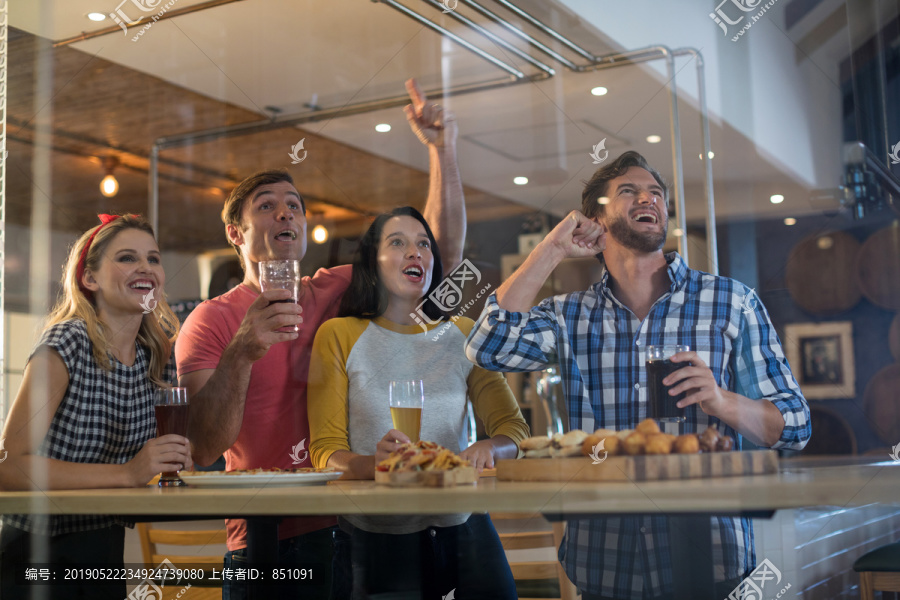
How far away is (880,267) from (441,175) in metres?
1.04

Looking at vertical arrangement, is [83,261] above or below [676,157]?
below

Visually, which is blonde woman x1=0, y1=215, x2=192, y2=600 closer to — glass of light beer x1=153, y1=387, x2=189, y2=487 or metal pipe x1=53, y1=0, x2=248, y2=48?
glass of light beer x1=153, y1=387, x2=189, y2=487

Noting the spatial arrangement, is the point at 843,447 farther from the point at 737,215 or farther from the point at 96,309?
the point at 96,309

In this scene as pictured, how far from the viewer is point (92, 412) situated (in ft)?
5.61

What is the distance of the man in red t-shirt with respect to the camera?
5.88 feet

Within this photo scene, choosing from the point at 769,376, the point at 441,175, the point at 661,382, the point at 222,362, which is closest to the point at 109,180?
the point at 222,362

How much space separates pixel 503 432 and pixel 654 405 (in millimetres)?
408

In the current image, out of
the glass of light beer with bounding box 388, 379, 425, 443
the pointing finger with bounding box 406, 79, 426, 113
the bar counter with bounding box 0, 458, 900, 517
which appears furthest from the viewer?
the pointing finger with bounding box 406, 79, 426, 113

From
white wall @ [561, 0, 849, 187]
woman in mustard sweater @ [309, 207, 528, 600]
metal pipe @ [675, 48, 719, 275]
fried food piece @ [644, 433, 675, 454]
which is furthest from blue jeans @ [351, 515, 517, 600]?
white wall @ [561, 0, 849, 187]

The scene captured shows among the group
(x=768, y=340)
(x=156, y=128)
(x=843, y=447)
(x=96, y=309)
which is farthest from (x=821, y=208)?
(x=156, y=128)

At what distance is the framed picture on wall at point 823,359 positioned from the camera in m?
1.72

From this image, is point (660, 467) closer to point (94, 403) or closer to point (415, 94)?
point (94, 403)

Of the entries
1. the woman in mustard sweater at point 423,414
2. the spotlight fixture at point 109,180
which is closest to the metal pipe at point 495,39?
the woman in mustard sweater at point 423,414

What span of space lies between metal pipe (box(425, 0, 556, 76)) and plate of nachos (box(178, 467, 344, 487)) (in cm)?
118
